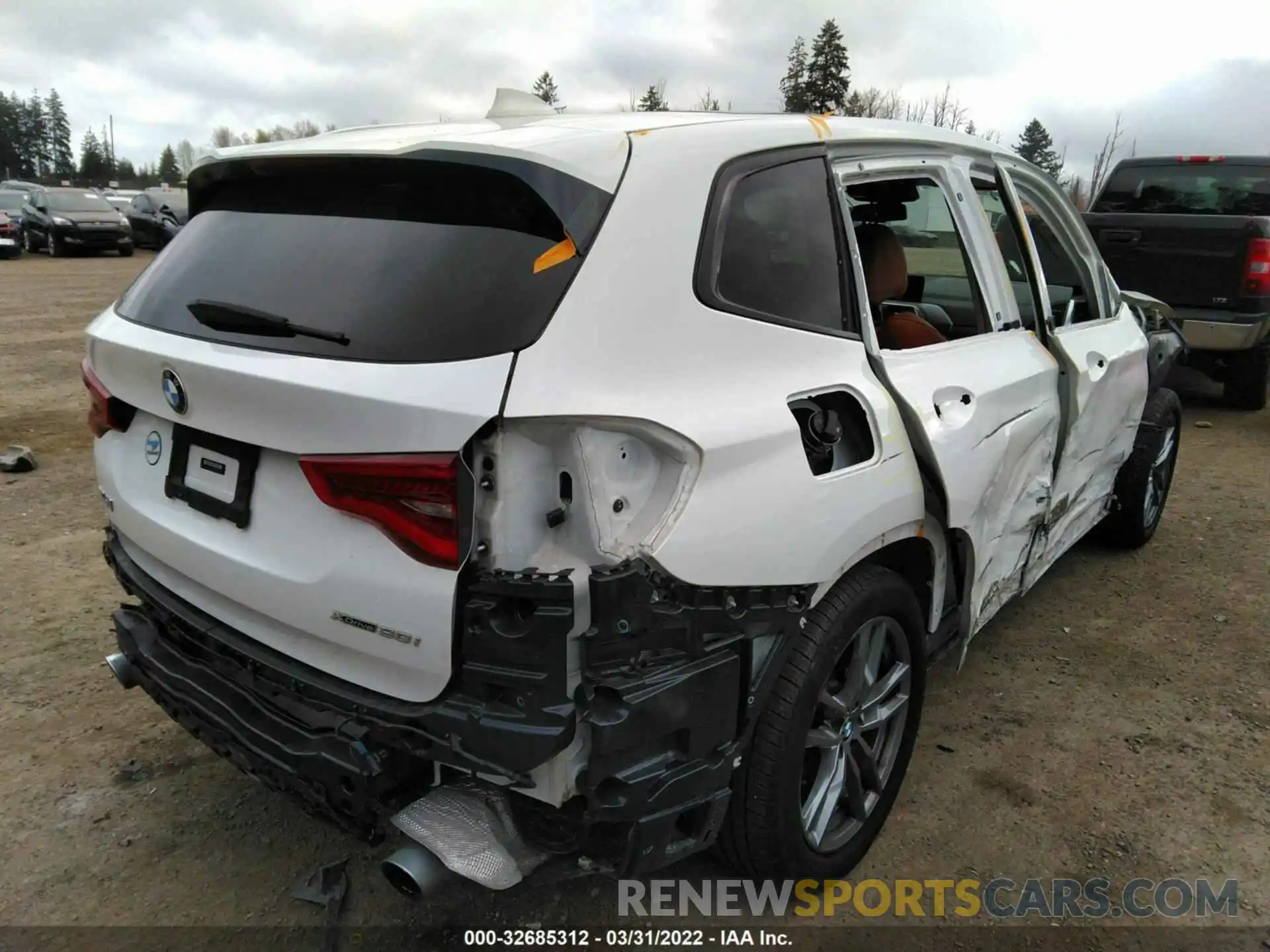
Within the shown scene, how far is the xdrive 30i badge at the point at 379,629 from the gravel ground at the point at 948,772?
1.01 meters

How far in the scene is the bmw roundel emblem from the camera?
7.02ft

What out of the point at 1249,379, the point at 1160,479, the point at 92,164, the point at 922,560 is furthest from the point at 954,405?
the point at 92,164

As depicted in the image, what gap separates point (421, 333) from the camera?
6.08 feet

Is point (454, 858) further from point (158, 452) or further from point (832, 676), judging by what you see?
point (158, 452)

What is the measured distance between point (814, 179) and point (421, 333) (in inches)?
46.2

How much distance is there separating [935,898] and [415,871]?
146cm

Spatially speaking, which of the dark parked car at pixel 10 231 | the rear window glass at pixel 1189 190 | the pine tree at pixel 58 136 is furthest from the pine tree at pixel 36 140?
the rear window glass at pixel 1189 190

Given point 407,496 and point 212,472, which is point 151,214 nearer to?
point 212,472

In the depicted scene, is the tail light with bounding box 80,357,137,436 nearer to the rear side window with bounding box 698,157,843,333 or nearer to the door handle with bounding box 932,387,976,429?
the rear side window with bounding box 698,157,843,333

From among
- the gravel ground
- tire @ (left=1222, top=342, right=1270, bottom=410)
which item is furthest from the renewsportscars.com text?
tire @ (left=1222, top=342, right=1270, bottom=410)

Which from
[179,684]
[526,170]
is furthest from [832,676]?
[179,684]

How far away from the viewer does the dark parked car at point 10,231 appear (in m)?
22.0

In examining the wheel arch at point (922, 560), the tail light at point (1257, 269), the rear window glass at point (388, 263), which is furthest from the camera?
the tail light at point (1257, 269)

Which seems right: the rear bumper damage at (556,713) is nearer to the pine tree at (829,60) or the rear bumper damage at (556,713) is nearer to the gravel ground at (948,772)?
the gravel ground at (948,772)
